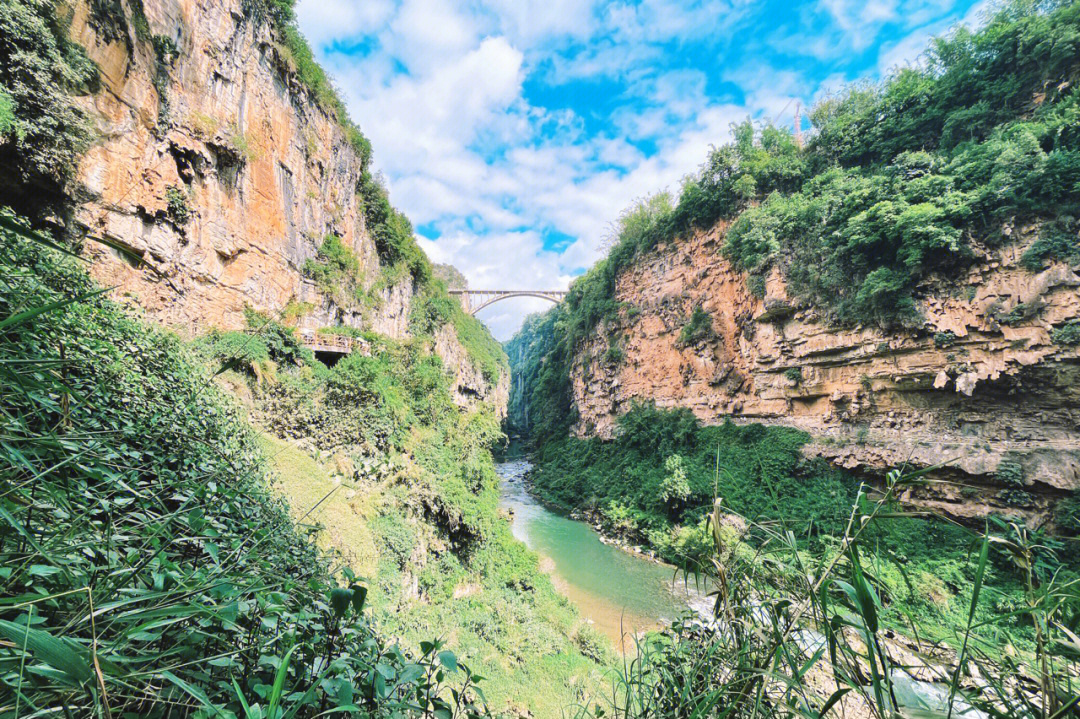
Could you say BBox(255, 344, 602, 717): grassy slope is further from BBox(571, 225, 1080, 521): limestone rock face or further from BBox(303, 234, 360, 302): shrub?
BBox(571, 225, 1080, 521): limestone rock face

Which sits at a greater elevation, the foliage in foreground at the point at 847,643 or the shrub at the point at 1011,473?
the foliage in foreground at the point at 847,643

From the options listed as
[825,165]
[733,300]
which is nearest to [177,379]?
[733,300]

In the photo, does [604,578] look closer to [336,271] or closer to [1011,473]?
[1011,473]

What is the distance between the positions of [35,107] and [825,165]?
1975 centimetres

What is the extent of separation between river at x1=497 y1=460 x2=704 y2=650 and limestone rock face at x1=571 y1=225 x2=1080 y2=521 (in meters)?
6.00

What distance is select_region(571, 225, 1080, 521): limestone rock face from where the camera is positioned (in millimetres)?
8148

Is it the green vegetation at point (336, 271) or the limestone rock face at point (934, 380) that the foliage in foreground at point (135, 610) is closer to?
the limestone rock face at point (934, 380)

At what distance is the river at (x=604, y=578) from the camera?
8836 millimetres

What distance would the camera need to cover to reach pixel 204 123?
7.64 metres

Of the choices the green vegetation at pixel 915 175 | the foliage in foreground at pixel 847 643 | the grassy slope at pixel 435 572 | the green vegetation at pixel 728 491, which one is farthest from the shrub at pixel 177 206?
the green vegetation at pixel 915 175

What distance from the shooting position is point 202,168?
7652 mm

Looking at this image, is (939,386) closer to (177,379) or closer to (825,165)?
(825,165)

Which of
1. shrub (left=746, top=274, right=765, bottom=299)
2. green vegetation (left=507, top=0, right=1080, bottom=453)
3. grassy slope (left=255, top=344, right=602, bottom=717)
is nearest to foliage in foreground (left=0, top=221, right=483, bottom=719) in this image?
grassy slope (left=255, top=344, right=602, bottom=717)

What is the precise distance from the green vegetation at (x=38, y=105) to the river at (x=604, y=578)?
36.3 feet
